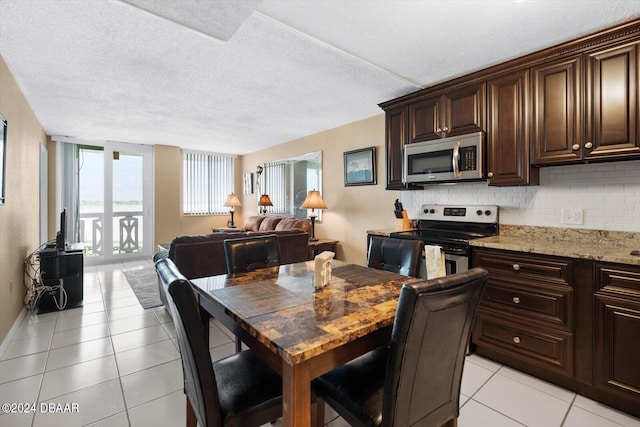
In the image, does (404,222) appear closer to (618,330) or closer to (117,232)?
(618,330)

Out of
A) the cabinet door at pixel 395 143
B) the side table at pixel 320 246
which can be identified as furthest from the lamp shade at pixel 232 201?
the cabinet door at pixel 395 143

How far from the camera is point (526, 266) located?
2.13 m

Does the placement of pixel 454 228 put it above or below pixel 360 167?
below

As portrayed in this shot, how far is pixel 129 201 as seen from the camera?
6.27 meters

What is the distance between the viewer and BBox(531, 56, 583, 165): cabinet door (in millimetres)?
2123

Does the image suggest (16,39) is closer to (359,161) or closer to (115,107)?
(115,107)

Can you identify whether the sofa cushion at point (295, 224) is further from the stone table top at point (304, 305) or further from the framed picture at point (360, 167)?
the stone table top at point (304, 305)

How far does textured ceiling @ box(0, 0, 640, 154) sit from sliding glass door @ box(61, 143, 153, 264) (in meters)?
2.23

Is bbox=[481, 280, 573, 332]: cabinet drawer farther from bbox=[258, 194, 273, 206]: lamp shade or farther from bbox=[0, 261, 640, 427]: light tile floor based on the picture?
bbox=[258, 194, 273, 206]: lamp shade

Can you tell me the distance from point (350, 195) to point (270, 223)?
1.99m

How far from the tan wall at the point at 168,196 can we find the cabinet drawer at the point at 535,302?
6255 mm

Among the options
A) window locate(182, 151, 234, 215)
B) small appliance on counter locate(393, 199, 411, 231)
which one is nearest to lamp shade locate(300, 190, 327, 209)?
small appliance on counter locate(393, 199, 411, 231)

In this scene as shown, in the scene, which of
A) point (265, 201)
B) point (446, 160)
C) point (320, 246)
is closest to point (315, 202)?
point (320, 246)

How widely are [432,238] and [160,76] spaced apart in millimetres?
2988
